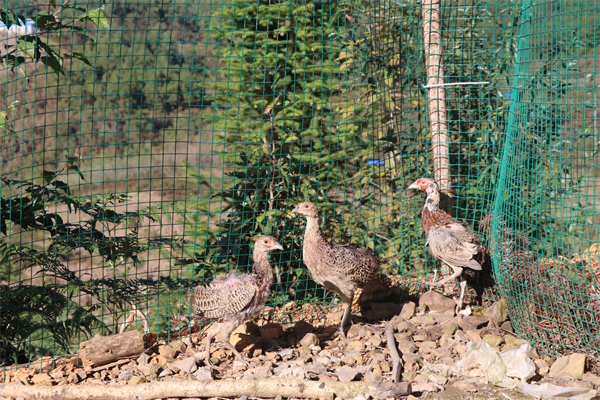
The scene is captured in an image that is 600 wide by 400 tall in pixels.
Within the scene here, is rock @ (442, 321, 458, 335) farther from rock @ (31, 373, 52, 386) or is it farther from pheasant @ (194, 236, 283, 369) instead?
rock @ (31, 373, 52, 386)

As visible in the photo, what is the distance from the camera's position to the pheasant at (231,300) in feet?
17.0

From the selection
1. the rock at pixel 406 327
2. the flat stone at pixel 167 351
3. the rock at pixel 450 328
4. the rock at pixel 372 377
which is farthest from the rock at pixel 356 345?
the flat stone at pixel 167 351

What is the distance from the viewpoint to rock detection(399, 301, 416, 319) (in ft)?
20.2

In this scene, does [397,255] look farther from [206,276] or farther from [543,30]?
[543,30]

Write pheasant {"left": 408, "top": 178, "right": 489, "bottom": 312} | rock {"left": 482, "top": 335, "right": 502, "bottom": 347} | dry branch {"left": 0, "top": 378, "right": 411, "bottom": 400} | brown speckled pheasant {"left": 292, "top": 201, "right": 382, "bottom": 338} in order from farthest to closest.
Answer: pheasant {"left": 408, "top": 178, "right": 489, "bottom": 312} → brown speckled pheasant {"left": 292, "top": 201, "right": 382, "bottom": 338} → rock {"left": 482, "top": 335, "right": 502, "bottom": 347} → dry branch {"left": 0, "top": 378, "right": 411, "bottom": 400}

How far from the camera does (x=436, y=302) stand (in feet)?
20.5

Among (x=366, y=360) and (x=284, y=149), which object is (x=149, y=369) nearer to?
(x=366, y=360)

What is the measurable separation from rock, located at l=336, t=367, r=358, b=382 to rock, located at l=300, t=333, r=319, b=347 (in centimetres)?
63

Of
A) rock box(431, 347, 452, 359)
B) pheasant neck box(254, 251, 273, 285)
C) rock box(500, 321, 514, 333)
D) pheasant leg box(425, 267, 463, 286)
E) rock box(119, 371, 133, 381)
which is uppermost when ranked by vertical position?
pheasant neck box(254, 251, 273, 285)

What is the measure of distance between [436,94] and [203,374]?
3.81 m

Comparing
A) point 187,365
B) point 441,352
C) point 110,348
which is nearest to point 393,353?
point 441,352

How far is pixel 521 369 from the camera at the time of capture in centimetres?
485

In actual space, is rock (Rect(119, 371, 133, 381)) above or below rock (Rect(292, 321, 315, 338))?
below

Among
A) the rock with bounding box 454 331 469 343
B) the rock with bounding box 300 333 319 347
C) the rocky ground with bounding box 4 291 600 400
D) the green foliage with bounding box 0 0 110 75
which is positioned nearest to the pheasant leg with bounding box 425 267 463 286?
the rocky ground with bounding box 4 291 600 400
